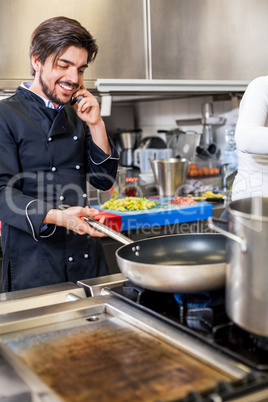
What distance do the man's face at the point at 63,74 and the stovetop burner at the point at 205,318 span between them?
0.76 metres

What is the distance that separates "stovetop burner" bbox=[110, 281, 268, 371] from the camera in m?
0.75

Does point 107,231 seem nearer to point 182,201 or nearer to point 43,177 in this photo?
point 43,177

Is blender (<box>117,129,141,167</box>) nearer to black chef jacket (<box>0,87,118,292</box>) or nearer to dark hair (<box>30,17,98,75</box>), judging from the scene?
black chef jacket (<box>0,87,118,292</box>)

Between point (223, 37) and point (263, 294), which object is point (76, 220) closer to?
point (263, 294)

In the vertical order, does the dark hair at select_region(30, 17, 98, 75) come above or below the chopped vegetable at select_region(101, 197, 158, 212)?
above

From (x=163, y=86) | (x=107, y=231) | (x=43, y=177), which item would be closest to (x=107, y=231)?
(x=107, y=231)

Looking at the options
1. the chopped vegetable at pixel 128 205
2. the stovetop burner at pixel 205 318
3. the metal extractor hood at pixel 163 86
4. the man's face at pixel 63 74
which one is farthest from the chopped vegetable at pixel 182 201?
the stovetop burner at pixel 205 318

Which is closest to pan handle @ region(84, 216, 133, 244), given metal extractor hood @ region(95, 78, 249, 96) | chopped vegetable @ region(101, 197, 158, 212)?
chopped vegetable @ region(101, 197, 158, 212)

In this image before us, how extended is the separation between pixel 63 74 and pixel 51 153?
0.25m

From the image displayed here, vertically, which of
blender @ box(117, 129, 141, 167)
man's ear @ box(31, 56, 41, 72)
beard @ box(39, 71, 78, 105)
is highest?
man's ear @ box(31, 56, 41, 72)

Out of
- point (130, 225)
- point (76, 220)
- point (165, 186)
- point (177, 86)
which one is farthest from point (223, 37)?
point (76, 220)

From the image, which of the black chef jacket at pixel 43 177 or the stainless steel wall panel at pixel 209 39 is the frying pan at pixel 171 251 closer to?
the black chef jacket at pixel 43 177

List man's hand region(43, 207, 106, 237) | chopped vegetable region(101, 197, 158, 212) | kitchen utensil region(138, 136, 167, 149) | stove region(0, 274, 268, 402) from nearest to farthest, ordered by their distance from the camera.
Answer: stove region(0, 274, 268, 402) < man's hand region(43, 207, 106, 237) < chopped vegetable region(101, 197, 158, 212) < kitchen utensil region(138, 136, 167, 149)

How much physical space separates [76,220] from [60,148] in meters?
0.49
